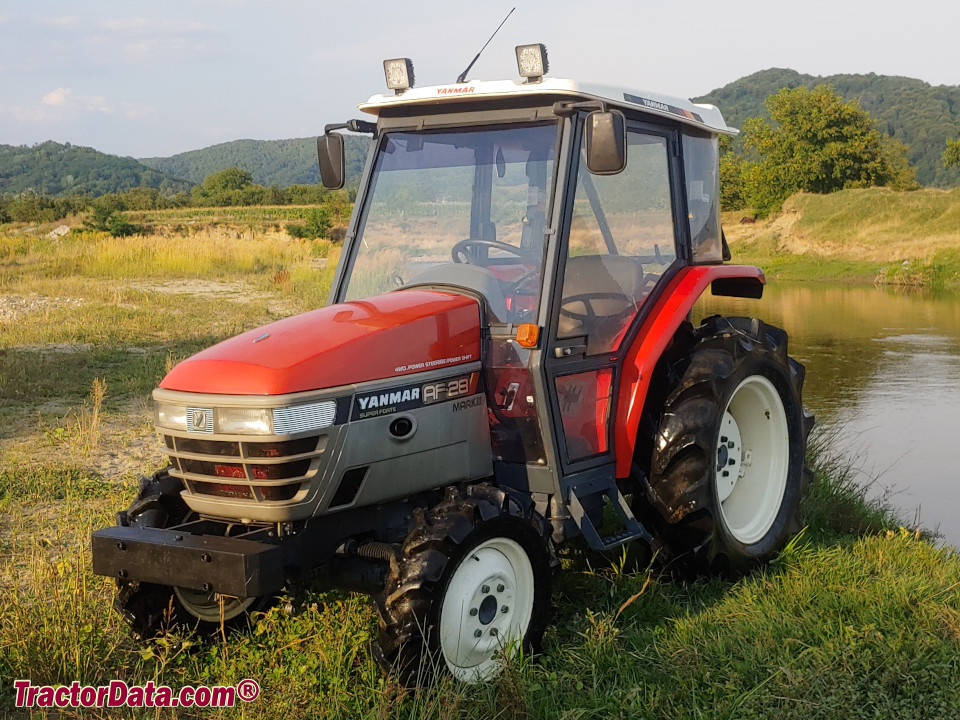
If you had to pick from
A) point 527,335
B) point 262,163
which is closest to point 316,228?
point 527,335

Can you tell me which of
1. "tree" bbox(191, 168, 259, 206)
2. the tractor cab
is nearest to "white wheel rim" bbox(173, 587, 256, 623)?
the tractor cab

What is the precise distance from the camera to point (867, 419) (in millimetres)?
9406

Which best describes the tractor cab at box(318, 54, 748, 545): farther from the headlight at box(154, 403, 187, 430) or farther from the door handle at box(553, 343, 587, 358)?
the headlight at box(154, 403, 187, 430)

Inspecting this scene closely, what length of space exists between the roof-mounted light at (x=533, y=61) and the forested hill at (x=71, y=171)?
130709 mm

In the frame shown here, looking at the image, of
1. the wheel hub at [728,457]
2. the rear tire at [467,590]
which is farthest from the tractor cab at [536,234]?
the wheel hub at [728,457]

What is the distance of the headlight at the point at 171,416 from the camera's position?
371cm

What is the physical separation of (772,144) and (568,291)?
155 ft

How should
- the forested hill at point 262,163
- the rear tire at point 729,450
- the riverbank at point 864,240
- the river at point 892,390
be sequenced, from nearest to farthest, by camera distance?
the rear tire at point 729,450 → the river at point 892,390 → the riverbank at point 864,240 → the forested hill at point 262,163

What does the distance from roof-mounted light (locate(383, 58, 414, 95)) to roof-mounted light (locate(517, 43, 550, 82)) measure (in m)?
0.64

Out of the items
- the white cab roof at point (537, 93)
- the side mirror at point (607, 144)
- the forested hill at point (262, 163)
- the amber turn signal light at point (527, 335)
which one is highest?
the forested hill at point (262, 163)

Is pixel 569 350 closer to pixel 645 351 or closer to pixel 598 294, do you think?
pixel 598 294

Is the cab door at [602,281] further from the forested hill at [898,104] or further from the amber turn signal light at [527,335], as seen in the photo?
the forested hill at [898,104]

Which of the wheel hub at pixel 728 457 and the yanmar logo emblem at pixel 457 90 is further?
the wheel hub at pixel 728 457

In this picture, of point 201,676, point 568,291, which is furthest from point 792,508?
point 201,676
